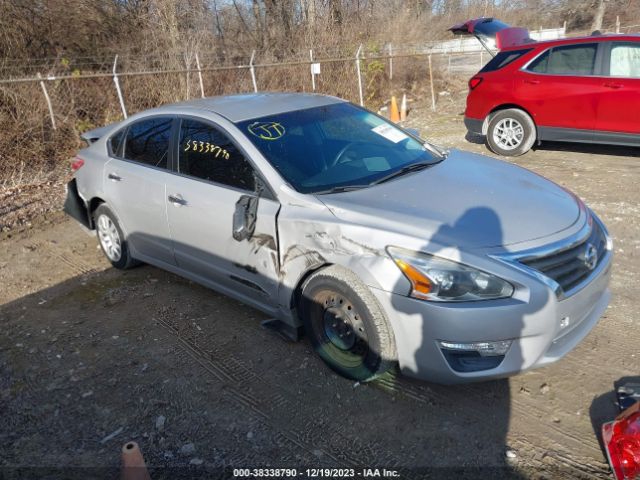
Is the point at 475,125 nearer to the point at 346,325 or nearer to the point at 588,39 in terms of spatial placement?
the point at 588,39

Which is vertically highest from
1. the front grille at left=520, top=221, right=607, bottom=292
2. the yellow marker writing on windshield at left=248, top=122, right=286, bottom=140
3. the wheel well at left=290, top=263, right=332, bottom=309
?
the yellow marker writing on windshield at left=248, top=122, right=286, bottom=140

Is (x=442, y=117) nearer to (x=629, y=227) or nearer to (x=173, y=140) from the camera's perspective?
(x=629, y=227)

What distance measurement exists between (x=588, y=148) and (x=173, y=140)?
700 cm

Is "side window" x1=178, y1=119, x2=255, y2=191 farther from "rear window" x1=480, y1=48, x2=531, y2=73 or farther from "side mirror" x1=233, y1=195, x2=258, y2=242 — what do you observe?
"rear window" x1=480, y1=48, x2=531, y2=73

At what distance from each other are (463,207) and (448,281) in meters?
0.59

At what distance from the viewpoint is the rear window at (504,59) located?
25.6 ft

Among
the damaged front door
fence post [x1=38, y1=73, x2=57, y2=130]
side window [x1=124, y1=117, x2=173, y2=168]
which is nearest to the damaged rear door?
side window [x1=124, y1=117, x2=173, y2=168]

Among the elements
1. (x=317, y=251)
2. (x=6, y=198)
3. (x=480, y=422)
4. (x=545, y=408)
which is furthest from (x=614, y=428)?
(x=6, y=198)

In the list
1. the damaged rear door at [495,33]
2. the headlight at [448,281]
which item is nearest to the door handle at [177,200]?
the headlight at [448,281]

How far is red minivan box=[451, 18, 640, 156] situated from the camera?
22.5ft

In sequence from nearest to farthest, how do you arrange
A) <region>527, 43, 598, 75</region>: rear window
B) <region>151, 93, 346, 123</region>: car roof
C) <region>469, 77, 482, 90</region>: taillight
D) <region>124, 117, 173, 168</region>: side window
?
<region>151, 93, 346, 123</region>: car roof
<region>124, 117, 173, 168</region>: side window
<region>527, 43, 598, 75</region>: rear window
<region>469, 77, 482, 90</region>: taillight

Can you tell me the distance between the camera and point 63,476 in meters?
2.60

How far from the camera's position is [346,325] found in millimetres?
3006

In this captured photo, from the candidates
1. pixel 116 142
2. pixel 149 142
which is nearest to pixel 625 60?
pixel 149 142
